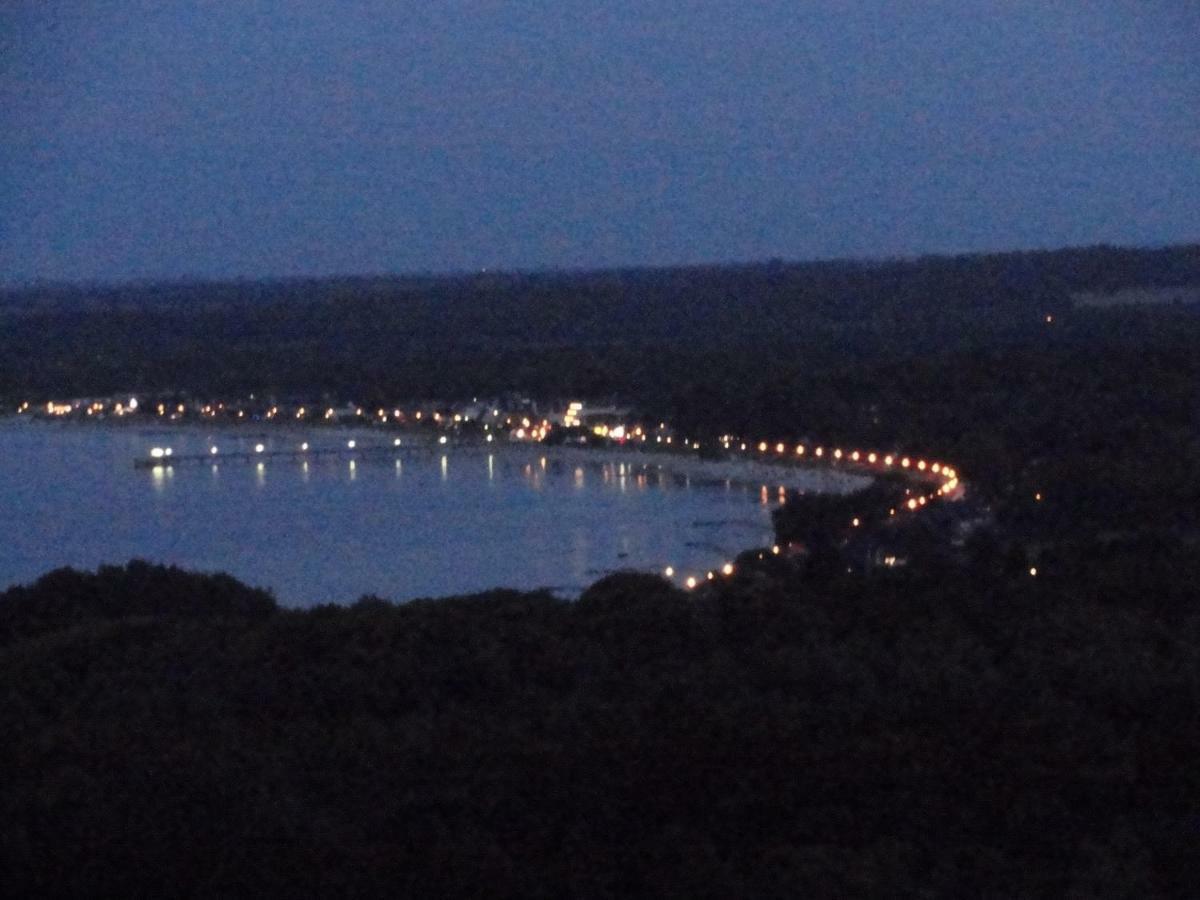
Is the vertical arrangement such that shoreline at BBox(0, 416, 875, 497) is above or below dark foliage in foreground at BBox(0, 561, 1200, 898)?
below

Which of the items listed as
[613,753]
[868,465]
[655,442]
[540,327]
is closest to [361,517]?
[868,465]

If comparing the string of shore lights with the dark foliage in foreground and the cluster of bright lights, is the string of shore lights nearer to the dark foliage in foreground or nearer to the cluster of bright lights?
the cluster of bright lights

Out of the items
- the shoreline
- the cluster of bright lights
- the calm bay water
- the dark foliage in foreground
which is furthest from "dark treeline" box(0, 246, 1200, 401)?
the dark foliage in foreground

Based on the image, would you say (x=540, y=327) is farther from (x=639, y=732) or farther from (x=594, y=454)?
(x=639, y=732)

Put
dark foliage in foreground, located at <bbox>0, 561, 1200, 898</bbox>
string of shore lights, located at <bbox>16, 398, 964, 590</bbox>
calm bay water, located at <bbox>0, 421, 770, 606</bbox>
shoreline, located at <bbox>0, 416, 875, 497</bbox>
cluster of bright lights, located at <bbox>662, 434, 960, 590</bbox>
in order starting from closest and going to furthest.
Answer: dark foliage in foreground, located at <bbox>0, 561, 1200, 898</bbox> → cluster of bright lights, located at <bbox>662, 434, 960, 590</bbox> → calm bay water, located at <bbox>0, 421, 770, 606</bbox> → string of shore lights, located at <bbox>16, 398, 964, 590</bbox> → shoreline, located at <bbox>0, 416, 875, 497</bbox>

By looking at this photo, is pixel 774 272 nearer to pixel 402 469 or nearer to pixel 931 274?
pixel 931 274

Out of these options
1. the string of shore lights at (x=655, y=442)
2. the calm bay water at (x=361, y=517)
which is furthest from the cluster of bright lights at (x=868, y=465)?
the calm bay water at (x=361, y=517)
